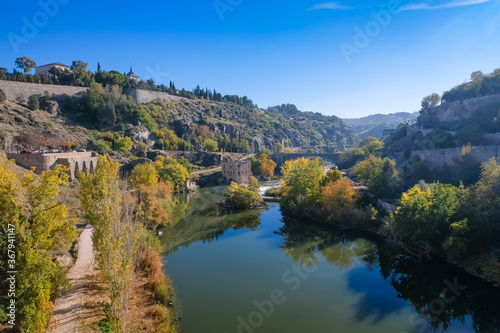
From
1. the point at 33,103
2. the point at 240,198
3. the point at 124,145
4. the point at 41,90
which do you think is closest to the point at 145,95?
the point at 41,90

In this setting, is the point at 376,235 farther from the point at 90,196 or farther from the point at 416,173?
the point at 90,196

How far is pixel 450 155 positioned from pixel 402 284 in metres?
25.7

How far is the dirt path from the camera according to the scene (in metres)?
10.6

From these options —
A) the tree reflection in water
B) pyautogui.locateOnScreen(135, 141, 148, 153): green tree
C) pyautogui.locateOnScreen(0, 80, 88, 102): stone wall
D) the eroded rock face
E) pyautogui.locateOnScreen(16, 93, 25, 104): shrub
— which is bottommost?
the tree reflection in water

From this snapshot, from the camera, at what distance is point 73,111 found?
65125mm

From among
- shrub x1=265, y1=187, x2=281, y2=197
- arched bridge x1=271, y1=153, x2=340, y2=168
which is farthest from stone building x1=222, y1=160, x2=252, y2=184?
arched bridge x1=271, y1=153, x2=340, y2=168

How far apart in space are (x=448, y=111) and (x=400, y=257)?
45.4 meters

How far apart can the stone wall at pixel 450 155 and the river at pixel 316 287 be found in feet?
61.2

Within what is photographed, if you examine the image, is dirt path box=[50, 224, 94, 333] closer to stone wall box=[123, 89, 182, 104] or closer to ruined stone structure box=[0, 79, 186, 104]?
ruined stone structure box=[0, 79, 186, 104]

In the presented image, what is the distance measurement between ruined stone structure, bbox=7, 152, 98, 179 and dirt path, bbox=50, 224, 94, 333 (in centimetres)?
1221

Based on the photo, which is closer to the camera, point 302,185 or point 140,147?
point 302,185

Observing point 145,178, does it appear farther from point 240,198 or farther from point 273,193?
point 273,193

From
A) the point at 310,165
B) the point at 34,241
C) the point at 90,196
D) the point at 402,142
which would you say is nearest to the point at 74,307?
the point at 34,241

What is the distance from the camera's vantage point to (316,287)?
17.5 meters
